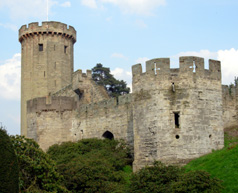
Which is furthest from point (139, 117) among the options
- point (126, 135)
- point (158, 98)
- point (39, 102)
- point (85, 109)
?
point (39, 102)

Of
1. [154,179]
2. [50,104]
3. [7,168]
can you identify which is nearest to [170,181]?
[154,179]

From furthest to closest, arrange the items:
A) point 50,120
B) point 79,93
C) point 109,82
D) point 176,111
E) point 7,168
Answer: point 109,82 → point 79,93 → point 50,120 → point 176,111 → point 7,168

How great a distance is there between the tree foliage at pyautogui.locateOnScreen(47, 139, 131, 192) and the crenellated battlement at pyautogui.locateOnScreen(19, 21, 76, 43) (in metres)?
15.5

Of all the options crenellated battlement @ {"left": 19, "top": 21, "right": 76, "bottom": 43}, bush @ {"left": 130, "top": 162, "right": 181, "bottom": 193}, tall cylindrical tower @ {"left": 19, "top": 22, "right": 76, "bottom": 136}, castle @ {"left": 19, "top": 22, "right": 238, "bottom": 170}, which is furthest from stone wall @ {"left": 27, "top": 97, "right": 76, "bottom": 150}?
bush @ {"left": 130, "top": 162, "right": 181, "bottom": 193}

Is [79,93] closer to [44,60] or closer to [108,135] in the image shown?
[108,135]

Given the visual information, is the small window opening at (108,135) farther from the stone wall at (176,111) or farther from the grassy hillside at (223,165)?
the grassy hillside at (223,165)

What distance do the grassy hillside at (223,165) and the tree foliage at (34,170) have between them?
5846 millimetres

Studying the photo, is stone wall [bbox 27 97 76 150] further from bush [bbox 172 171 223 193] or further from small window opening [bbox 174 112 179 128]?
bush [bbox 172 171 223 193]

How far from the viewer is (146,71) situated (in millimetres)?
21734

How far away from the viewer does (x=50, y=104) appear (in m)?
31.1

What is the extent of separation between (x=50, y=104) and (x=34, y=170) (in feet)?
47.9

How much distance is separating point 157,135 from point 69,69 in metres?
21.5

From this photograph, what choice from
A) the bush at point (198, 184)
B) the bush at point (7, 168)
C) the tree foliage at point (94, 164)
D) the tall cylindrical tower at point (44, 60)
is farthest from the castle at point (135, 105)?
the bush at point (7, 168)

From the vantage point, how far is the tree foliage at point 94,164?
19.1 m
